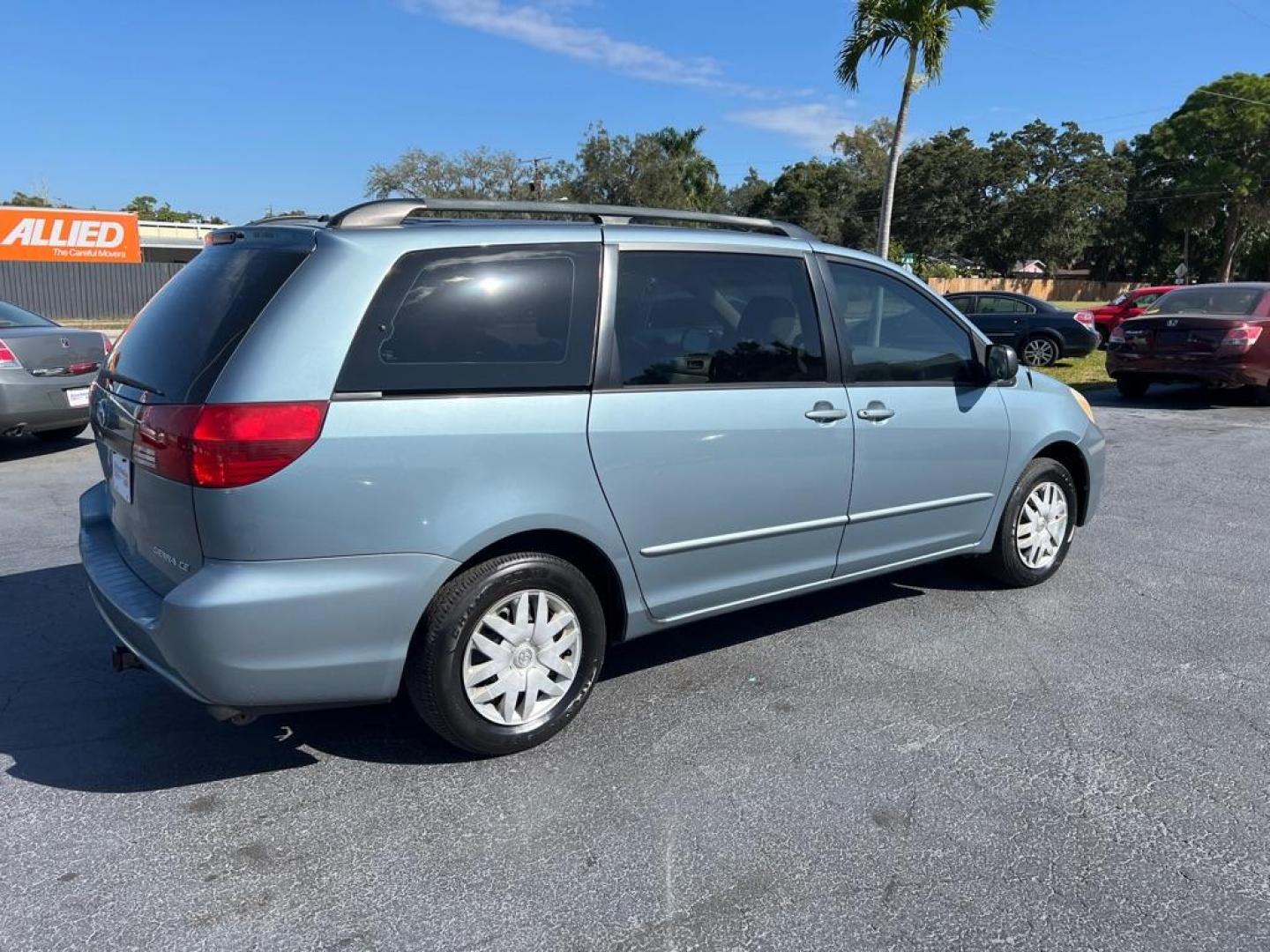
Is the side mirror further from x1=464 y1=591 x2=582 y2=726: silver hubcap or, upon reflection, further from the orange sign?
the orange sign

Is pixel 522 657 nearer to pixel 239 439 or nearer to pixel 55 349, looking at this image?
pixel 239 439

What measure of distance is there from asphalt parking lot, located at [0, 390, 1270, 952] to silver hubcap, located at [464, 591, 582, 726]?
22 cm

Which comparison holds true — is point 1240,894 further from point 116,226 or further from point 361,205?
point 116,226

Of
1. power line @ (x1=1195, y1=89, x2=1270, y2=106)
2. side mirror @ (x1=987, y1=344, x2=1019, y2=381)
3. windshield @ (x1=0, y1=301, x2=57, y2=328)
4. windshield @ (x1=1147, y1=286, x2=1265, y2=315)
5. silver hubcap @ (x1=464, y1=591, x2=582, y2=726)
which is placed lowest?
silver hubcap @ (x1=464, y1=591, x2=582, y2=726)

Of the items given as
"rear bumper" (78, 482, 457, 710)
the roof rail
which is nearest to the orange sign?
the roof rail

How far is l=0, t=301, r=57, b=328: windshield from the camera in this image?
866 cm

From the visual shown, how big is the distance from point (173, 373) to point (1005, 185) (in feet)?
195

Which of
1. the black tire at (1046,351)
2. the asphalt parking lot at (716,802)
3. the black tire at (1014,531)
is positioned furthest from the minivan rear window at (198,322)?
the black tire at (1046,351)

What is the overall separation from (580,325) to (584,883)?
179cm

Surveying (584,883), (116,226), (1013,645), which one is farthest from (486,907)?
(116,226)

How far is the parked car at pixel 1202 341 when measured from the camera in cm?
1173

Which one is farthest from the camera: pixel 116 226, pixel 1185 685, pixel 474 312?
pixel 116 226

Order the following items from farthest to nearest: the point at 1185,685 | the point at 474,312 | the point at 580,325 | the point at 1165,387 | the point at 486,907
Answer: the point at 1165,387 → the point at 1185,685 → the point at 580,325 → the point at 474,312 → the point at 486,907

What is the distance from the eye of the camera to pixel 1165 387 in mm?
14680
